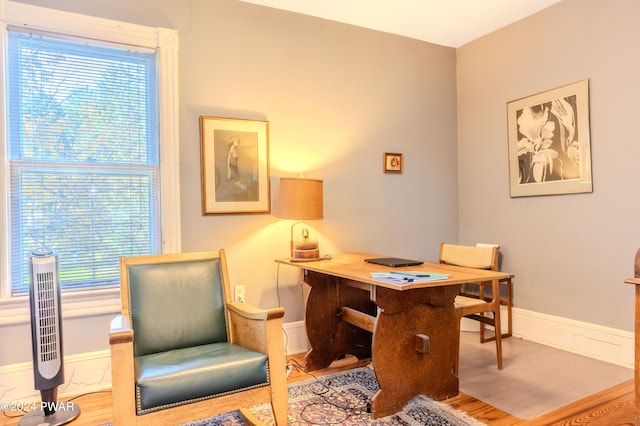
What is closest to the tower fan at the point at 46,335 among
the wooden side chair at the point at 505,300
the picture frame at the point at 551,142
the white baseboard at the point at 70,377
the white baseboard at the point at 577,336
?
the white baseboard at the point at 70,377

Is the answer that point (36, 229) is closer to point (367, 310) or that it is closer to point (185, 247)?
point (185, 247)

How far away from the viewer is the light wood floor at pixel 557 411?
6.72ft

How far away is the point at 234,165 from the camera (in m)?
2.91

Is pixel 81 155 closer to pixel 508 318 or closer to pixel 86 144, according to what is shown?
pixel 86 144

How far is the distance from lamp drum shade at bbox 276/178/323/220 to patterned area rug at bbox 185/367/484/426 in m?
1.03

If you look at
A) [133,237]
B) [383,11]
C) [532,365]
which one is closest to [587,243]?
[532,365]

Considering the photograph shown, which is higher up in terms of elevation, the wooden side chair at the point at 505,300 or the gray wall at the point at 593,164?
the gray wall at the point at 593,164

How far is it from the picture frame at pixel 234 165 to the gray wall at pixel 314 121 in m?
0.06

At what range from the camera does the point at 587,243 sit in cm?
297

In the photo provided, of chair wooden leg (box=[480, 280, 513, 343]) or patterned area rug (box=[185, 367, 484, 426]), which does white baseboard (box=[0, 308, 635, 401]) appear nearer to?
chair wooden leg (box=[480, 280, 513, 343])

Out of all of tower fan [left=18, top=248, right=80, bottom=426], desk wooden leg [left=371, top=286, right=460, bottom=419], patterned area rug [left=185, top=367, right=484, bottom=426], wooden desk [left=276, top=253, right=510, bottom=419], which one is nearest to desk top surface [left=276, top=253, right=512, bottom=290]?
wooden desk [left=276, top=253, right=510, bottom=419]

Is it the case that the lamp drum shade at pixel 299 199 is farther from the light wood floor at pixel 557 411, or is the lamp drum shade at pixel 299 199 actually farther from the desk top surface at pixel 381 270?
the light wood floor at pixel 557 411

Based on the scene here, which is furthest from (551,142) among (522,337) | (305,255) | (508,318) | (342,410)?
(342,410)

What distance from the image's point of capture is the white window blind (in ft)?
7.89
